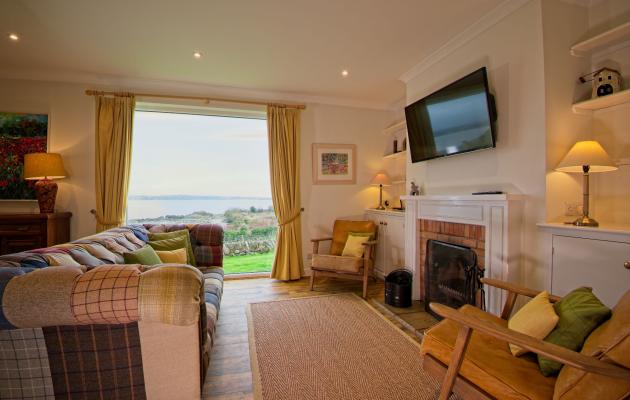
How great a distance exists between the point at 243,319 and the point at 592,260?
8.79ft

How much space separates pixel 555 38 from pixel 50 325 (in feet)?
10.9

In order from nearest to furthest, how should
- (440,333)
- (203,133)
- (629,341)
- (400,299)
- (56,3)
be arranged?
(629,341) < (440,333) < (56,3) < (400,299) < (203,133)

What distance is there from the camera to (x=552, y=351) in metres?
1.00

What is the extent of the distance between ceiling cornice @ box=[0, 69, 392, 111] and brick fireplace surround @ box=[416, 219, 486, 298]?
224 cm

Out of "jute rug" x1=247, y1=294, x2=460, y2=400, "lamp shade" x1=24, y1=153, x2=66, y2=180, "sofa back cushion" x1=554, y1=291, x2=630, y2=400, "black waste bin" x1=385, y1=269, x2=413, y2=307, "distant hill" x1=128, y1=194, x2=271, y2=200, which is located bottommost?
"jute rug" x1=247, y1=294, x2=460, y2=400

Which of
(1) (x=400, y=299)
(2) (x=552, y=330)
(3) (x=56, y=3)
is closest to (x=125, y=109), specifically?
(3) (x=56, y=3)

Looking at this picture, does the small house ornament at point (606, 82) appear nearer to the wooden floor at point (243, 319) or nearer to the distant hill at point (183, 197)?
the wooden floor at point (243, 319)

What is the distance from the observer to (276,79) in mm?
3520

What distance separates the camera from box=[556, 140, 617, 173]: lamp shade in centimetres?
173

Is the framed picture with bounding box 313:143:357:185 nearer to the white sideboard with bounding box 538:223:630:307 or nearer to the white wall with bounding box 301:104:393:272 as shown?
the white wall with bounding box 301:104:393:272

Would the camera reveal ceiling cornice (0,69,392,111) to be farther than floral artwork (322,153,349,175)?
No

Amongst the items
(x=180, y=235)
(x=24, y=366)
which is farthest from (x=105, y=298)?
(x=180, y=235)

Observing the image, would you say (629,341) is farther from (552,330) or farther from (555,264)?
(555,264)

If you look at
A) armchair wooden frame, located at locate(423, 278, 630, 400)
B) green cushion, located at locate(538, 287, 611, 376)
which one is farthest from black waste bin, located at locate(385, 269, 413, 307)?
green cushion, located at locate(538, 287, 611, 376)
